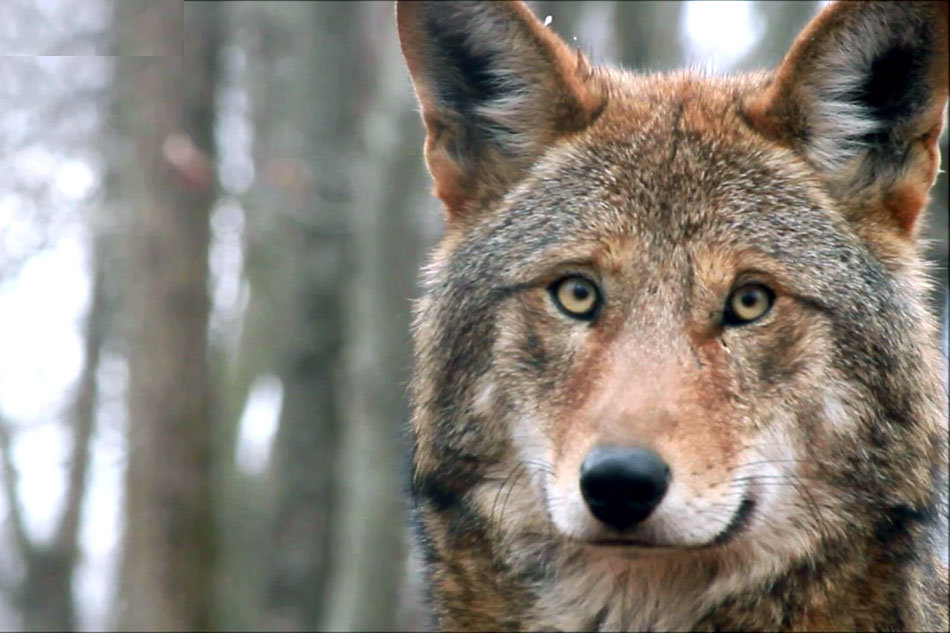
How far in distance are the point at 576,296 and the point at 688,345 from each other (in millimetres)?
429

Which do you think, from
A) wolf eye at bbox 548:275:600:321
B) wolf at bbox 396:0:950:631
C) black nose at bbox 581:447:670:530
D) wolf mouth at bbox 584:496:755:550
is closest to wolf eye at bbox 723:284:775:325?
wolf at bbox 396:0:950:631

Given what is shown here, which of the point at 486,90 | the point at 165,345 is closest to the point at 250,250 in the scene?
the point at 165,345

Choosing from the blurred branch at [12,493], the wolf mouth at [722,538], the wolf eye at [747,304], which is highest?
the wolf eye at [747,304]

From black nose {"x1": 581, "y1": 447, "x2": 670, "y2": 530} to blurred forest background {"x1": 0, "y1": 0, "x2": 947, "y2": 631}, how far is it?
22.3 ft

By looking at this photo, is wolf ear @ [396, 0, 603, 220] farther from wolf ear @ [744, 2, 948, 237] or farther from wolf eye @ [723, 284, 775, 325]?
wolf eye @ [723, 284, 775, 325]

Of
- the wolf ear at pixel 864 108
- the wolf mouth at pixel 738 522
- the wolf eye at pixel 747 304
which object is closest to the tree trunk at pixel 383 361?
the wolf ear at pixel 864 108

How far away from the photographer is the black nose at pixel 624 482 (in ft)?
11.7

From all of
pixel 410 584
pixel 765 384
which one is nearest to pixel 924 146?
pixel 765 384

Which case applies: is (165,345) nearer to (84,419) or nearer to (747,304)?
(84,419)

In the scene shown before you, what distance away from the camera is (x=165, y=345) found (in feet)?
44.1

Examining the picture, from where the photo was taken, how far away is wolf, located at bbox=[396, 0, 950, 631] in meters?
3.89

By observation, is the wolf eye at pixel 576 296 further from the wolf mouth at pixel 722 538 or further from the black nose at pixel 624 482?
the wolf mouth at pixel 722 538

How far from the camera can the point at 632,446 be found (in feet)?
11.8

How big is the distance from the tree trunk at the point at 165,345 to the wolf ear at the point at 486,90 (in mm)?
8119
